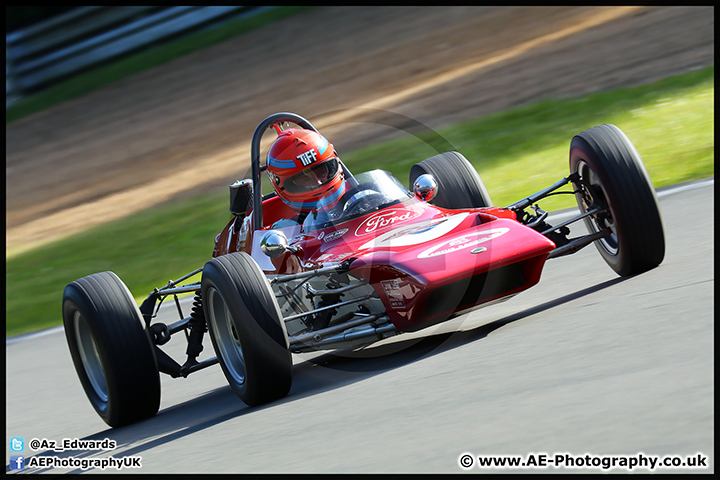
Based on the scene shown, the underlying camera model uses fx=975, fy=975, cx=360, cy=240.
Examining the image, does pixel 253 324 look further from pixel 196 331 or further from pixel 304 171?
pixel 304 171

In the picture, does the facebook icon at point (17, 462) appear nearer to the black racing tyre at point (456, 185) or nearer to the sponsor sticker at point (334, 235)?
the sponsor sticker at point (334, 235)

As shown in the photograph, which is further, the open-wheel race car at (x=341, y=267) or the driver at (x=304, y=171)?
the driver at (x=304, y=171)

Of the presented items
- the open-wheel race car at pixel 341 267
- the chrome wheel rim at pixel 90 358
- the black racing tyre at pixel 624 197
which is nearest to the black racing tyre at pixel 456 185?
the open-wheel race car at pixel 341 267

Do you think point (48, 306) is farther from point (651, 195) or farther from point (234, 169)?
point (651, 195)

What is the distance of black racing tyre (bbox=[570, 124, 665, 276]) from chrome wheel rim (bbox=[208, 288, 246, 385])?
2.42m

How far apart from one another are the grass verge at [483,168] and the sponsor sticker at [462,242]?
465 centimetres

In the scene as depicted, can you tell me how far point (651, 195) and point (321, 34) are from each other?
17.2 metres

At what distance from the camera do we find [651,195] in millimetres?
5836

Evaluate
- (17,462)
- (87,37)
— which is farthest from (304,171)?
(87,37)

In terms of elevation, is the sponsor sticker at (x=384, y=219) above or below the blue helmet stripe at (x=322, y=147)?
below

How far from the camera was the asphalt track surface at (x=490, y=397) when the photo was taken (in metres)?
3.72

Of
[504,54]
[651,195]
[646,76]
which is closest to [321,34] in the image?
[504,54]

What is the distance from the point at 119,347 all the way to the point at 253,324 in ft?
4.06
